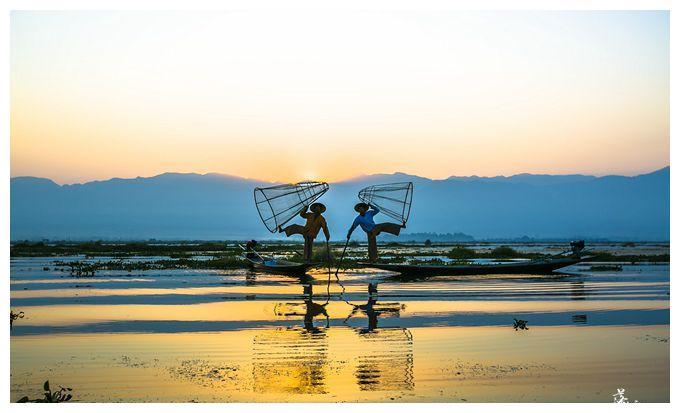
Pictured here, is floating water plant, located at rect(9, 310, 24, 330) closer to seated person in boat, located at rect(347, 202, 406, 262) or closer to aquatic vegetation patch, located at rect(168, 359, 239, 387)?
aquatic vegetation patch, located at rect(168, 359, 239, 387)

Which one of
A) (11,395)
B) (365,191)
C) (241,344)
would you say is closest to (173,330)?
(241,344)

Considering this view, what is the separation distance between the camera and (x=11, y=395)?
13.1m

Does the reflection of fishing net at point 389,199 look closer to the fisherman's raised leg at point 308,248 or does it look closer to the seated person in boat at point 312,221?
the seated person in boat at point 312,221

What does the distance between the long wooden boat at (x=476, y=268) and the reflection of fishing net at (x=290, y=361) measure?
669 inches

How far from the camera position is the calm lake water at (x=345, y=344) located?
13.2 metres

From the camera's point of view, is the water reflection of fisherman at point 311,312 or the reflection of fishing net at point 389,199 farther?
the reflection of fishing net at point 389,199

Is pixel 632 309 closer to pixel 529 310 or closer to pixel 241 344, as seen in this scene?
pixel 529 310

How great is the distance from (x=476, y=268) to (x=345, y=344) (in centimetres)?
2135

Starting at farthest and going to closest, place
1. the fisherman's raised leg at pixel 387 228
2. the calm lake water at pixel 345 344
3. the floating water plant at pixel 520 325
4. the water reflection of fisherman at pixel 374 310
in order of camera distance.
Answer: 1. the fisherman's raised leg at pixel 387 228
2. the water reflection of fisherman at pixel 374 310
3. the floating water plant at pixel 520 325
4. the calm lake water at pixel 345 344

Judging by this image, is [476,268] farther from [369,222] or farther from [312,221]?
[312,221]

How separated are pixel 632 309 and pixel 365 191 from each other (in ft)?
45.6

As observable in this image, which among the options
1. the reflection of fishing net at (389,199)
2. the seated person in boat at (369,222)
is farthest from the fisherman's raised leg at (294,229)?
the reflection of fishing net at (389,199)

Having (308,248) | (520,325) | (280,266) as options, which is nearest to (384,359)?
(520,325)

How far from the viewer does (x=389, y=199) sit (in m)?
34.3
